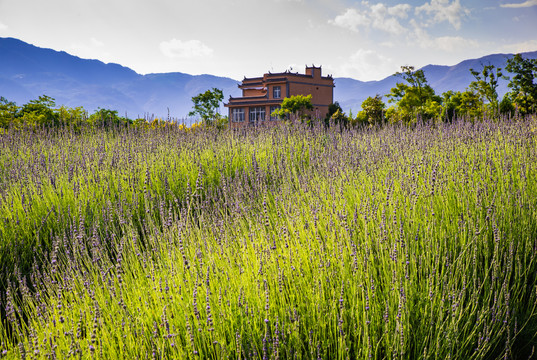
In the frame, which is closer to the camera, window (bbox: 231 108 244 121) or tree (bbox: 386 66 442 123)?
tree (bbox: 386 66 442 123)

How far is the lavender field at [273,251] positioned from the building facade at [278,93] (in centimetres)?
3633

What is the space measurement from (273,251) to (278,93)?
43.5 meters

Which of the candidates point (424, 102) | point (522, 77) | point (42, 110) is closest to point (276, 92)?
point (424, 102)

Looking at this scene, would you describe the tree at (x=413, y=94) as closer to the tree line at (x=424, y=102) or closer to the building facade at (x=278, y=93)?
the tree line at (x=424, y=102)

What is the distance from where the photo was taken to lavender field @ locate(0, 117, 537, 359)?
77.8 inches

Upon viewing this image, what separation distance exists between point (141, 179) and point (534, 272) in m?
4.30

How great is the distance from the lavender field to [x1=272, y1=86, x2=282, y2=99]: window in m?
37.7

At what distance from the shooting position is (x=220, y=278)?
2254 mm

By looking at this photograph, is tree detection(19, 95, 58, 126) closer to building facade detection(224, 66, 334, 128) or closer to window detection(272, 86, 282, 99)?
building facade detection(224, 66, 334, 128)

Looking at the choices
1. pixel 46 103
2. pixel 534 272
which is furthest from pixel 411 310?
pixel 46 103

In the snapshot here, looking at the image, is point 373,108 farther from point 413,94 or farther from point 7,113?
point 7,113

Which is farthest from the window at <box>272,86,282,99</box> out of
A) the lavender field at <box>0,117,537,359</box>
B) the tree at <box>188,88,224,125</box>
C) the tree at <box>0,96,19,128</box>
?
the lavender field at <box>0,117,537,359</box>

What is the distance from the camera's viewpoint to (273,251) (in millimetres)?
2580

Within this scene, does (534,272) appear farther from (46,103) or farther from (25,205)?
(46,103)
